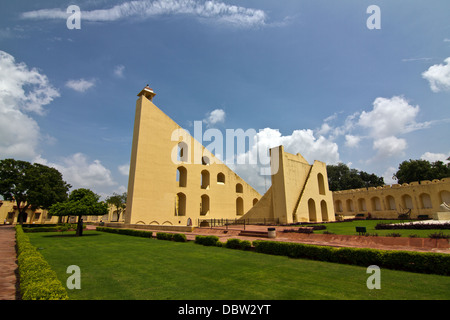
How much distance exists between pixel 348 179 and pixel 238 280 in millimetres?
52807

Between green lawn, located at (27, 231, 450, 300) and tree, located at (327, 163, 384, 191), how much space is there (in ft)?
163

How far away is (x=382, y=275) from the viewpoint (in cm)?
573

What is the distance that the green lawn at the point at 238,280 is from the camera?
14.4 ft

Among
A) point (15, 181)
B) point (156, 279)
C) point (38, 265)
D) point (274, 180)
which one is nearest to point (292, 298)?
point (156, 279)

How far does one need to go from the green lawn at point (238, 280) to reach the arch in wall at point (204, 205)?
68.2ft

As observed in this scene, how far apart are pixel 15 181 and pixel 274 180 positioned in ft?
105

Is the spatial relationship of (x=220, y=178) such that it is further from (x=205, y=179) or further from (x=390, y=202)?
(x=390, y=202)

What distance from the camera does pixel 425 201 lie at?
30.2 metres

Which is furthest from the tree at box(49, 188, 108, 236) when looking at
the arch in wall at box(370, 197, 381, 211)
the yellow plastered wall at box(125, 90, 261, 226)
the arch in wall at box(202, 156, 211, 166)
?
the arch in wall at box(370, 197, 381, 211)

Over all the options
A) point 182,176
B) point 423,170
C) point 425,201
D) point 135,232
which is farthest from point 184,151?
point 423,170

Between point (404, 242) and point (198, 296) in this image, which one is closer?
point (198, 296)

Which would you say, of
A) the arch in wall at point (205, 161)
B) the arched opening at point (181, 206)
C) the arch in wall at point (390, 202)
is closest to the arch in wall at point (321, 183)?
the arch in wall at point (390, 202)

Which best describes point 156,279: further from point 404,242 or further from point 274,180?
point 274,180

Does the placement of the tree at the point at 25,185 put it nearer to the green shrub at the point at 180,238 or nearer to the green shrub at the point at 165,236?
the green shrub at the point at 165,236
